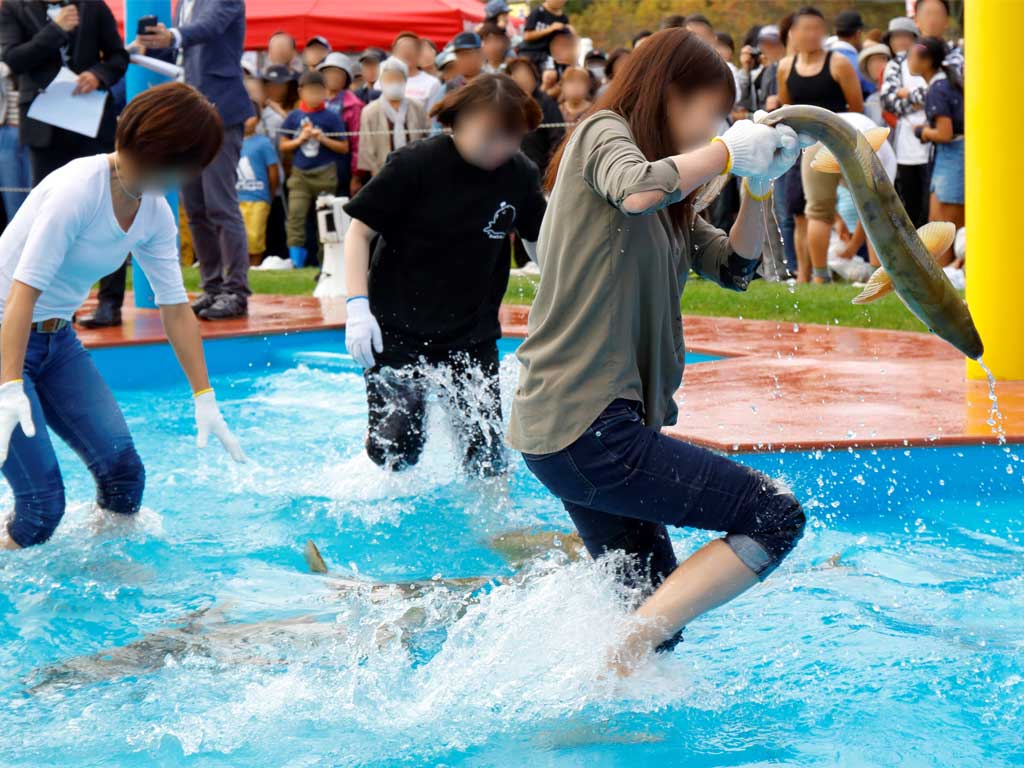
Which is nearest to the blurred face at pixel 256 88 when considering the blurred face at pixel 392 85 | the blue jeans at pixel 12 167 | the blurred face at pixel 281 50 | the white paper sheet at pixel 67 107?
the blurred face at pixel 281 50

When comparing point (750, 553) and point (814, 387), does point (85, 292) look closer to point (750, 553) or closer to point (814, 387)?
point (750, 553)

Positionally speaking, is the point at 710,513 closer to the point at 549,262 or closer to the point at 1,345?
the point at 549,262

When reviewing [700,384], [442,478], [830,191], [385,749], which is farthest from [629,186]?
[830,191]

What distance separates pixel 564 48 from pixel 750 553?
34.7 ft

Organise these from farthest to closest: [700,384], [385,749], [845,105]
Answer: [845,105]
[700,384]
[385,749]

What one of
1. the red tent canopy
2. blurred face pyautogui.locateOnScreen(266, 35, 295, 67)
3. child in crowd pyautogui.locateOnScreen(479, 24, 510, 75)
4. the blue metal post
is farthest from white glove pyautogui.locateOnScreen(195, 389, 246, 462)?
the red tent canopy

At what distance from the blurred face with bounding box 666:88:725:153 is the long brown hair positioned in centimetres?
1

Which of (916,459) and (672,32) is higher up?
(672,32)

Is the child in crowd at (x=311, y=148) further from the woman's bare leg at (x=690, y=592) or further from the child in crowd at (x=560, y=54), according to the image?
the woman's bare leg at (x=690, y=592)

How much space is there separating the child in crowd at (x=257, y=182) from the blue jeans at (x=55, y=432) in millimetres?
10071

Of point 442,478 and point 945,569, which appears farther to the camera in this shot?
point 442,478

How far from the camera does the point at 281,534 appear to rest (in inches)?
208

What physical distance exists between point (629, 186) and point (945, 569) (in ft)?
8.50

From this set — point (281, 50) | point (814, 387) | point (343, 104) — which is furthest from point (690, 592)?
point (281, 50)
